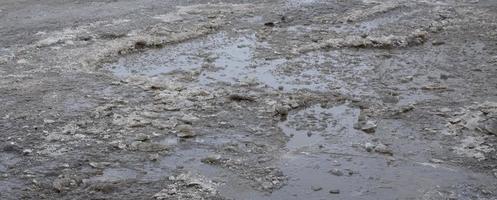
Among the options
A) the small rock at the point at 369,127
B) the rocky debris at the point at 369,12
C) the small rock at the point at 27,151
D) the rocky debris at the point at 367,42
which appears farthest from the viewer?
the rocky debris at the point at 369,12

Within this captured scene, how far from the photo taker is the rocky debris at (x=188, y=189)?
3.57 metres

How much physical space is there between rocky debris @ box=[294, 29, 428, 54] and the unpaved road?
2 cm

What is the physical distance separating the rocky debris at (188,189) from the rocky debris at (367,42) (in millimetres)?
2737

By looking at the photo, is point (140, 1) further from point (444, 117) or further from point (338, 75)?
point (444, 117)

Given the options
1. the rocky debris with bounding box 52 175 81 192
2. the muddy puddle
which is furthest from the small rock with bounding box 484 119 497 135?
the rocky debris with bounding box 52 175 81 192

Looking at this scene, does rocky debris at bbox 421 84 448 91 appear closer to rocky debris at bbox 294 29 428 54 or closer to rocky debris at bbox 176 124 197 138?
rocky debris at bbox 294 29 428 54

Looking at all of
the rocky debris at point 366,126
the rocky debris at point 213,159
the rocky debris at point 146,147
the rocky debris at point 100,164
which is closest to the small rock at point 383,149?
the rocky debris at point 366,126

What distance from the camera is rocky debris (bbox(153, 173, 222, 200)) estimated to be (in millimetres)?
3574

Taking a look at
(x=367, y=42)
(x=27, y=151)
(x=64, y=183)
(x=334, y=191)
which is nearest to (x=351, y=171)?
(x=334, y=191)

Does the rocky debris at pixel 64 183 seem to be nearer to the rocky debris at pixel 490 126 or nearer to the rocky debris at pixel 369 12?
the rocky debris at pixel 490 126

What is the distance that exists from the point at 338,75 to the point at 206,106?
4.61 ft

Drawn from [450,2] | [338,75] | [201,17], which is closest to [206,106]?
[338,75]

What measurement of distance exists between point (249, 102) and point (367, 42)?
1.98 m

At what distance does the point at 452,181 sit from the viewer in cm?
373
